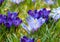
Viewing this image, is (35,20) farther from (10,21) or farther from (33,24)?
(10,21)

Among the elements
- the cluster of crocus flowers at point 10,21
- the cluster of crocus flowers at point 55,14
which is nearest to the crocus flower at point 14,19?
the cluster of crocus flowers at point 10,21

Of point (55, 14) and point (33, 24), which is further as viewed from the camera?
point (55, 14)

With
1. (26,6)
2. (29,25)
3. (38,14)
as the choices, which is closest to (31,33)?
(29,25)

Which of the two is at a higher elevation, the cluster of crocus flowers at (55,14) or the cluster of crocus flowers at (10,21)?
the cluster of crocus flowers at (55,14)

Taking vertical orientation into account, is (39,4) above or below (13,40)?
above

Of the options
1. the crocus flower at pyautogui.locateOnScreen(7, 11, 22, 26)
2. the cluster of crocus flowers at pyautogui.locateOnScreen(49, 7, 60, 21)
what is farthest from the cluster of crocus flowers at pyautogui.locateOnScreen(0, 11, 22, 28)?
the cluster of crocus flowers at pyautogui.locateOnScreen(49, 7, 60, 21)

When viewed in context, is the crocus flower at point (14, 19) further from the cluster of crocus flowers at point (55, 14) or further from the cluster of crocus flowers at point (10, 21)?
the cluster of crocus flowers at point (55, 14)

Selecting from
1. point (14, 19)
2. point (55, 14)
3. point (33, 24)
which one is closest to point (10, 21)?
point (14, 19)

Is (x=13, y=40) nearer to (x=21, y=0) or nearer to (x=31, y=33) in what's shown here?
(x=31, y=33)
